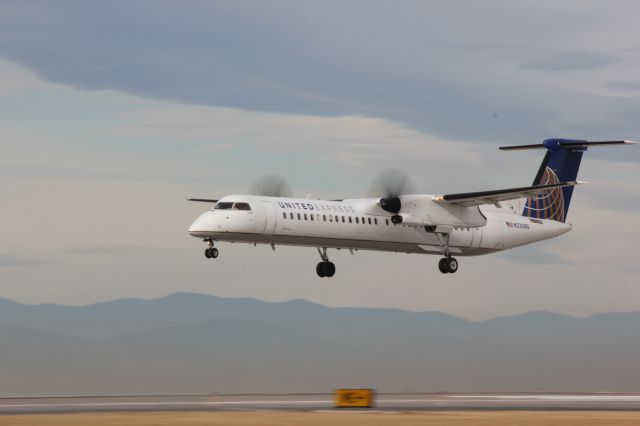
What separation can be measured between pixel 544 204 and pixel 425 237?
9.64 metres

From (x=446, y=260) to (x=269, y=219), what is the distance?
12.4 metres

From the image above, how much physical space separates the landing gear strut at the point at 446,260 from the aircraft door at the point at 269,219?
36.9 ft

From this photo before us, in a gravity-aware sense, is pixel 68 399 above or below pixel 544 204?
below

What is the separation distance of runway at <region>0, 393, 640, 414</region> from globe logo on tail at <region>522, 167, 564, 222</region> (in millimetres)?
12152

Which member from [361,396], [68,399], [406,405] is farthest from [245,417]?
→ [68,399]

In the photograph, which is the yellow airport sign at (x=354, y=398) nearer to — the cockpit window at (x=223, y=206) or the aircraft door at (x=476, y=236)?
the cockpit window at (x=223, y=206)

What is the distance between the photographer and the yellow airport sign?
134 feet

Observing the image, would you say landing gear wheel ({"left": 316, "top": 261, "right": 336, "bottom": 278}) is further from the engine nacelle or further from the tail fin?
the tail fin

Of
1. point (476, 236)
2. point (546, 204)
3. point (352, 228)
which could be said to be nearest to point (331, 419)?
point (352, 228)

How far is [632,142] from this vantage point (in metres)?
58.5

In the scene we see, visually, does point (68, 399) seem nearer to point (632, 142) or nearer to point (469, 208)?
point (469, 208)

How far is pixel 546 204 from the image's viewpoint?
6038cm

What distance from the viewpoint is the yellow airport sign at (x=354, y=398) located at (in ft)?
134

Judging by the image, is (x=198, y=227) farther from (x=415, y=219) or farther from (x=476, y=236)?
(x=476, y=236)
